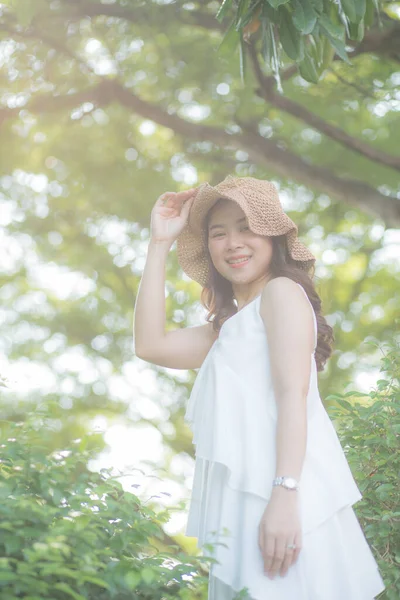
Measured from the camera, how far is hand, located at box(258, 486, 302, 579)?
1.89m

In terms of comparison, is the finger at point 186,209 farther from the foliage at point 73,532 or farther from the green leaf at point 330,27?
the foliage at point 73,532

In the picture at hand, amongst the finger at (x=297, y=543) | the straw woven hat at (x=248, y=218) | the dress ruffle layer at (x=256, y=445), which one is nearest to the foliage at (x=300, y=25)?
the straw woven hat at (x=248, y=218)

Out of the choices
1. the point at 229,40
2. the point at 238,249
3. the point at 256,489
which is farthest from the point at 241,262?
the point at 229,40

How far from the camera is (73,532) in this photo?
1.54m

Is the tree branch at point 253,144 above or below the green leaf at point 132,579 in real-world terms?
above

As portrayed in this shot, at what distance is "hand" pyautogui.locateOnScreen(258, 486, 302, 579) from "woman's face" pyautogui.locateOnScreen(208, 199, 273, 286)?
0.70 metres

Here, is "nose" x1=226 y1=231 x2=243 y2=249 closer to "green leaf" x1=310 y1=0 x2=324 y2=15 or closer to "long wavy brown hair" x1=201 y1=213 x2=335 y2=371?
"long wavy brown hair" x1=201 y1=213 x2=335 y2=371

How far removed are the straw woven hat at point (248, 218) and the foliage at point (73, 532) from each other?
855 millimetres

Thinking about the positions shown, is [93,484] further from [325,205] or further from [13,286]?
[13,286]

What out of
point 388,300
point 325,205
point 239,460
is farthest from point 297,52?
point 388,300

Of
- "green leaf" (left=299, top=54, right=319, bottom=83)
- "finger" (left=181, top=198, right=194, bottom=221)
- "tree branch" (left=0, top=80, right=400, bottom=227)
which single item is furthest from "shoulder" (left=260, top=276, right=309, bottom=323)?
"tree branch" (left=0, top=80, right=400, bottom=227)

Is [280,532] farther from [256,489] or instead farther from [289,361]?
[289,361]

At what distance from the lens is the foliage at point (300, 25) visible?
2.58m

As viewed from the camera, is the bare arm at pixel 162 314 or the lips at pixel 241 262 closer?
the lips at pixel 241 262
